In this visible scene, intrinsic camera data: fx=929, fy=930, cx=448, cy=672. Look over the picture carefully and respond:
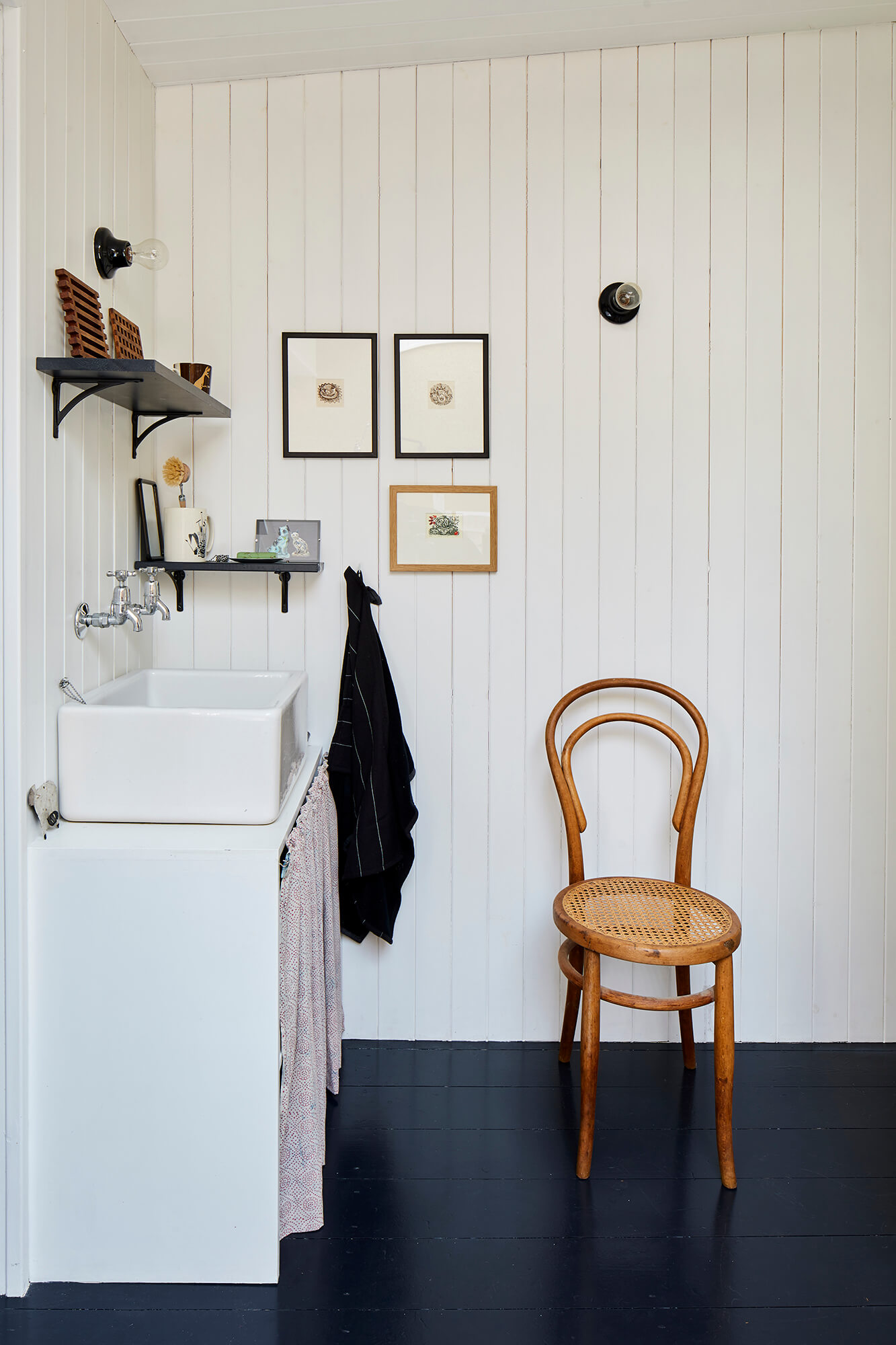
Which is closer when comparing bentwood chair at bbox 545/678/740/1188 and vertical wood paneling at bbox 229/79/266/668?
bentwood chair at bbox 545/678/740/1188

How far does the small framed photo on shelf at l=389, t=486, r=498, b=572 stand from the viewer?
2.36 m

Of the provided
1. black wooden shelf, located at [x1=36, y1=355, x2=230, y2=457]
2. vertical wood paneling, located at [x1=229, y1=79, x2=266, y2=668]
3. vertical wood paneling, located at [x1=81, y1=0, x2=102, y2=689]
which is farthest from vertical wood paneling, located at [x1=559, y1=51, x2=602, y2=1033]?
vertical wood paneling, located at [x1=81, y1=0, x2=102, y2=689]

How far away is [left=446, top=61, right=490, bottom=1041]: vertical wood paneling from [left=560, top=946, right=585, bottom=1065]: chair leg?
0.75ft

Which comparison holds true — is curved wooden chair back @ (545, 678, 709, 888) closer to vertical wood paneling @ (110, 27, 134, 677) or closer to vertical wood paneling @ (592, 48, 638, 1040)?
vertical wood paneling @ (592, 48, 638, 1040)

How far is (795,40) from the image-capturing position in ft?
7.49

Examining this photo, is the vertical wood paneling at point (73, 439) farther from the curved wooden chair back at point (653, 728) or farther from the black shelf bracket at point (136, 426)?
the curved wooden chair back at point (653, 728)

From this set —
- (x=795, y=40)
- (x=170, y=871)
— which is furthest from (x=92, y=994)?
(x=795, y=40)

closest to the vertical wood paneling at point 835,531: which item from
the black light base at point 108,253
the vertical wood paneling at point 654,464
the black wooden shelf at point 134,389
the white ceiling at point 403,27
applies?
the white ceiling at point 403,27

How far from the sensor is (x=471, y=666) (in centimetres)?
239

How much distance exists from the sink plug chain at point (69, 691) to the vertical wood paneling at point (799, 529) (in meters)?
1.68

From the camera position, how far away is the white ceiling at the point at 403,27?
2.04 meters

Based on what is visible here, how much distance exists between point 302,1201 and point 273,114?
8.00 ft

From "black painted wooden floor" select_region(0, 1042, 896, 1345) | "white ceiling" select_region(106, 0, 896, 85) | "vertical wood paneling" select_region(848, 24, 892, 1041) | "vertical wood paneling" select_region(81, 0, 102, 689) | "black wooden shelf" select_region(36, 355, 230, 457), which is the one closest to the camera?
"black painted wooden floor" select_region(0, 1042, 896, 1345)

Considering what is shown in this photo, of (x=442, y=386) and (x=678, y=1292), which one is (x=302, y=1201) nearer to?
(x=678, y=1292)
